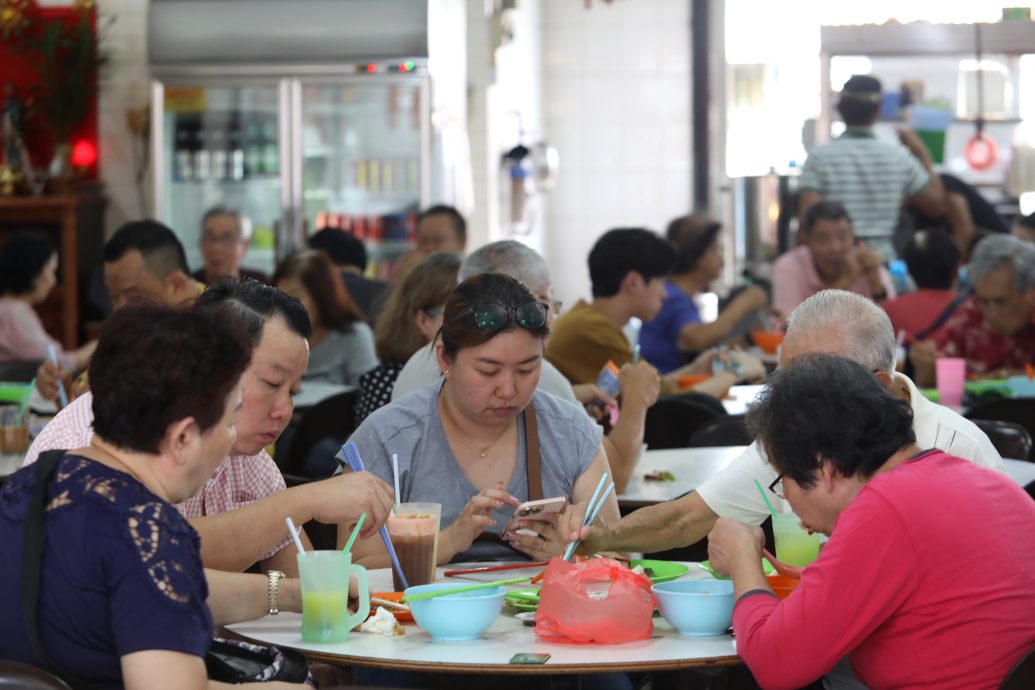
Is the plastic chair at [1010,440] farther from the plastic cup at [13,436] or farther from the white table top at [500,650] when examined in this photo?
the plastic cup at [13,436]

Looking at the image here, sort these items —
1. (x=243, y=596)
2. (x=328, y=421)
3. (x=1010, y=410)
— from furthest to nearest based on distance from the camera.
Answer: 1. (x=328, y=421)
2. (x=1010, y=410)
3. (x=243, y=596)

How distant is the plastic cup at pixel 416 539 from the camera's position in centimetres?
259

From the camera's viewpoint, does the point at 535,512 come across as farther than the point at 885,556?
Yes

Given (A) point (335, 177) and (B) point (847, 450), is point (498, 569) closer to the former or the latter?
(B) point (847, 450)

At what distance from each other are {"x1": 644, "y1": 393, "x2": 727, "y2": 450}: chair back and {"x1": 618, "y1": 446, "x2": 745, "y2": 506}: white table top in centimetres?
38

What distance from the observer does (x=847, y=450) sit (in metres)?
2.20

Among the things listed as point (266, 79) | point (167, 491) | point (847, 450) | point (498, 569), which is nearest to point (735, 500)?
point (498, 569)

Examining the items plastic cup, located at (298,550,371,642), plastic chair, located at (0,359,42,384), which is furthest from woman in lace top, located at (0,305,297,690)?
plastic chair, located at (0,359,42,384)

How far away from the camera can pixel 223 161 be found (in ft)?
29.1

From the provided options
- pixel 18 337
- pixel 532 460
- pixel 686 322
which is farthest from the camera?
pixel 686 322

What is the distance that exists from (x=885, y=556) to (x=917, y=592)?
0.08 meters

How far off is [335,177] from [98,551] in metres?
7.32

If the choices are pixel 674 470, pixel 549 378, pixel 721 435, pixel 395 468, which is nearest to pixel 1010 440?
pixel 721 435

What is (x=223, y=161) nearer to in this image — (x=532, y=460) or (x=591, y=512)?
(x=532, y=460)
